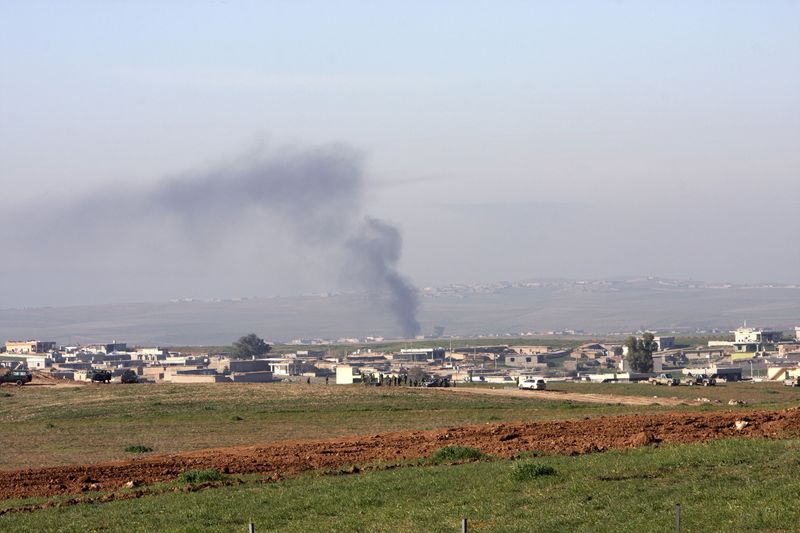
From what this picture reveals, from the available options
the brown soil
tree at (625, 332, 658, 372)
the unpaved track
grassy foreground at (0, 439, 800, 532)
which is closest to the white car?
the unpaved track

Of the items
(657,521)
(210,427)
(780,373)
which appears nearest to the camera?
(657,521)

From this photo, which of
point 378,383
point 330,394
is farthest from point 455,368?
point 330,394

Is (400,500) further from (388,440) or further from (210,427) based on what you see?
(210,427)

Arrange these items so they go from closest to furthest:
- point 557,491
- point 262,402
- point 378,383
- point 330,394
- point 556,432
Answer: point 557,491 → point 556,432 → point 262,402 → point 330,394 → point 378,383

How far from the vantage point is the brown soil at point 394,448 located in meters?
27.4

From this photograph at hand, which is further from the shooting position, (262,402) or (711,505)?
(262,402)

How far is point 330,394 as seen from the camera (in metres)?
72.4

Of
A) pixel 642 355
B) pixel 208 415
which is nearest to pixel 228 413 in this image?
pixel 208 415

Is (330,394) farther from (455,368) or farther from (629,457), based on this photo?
(455,368)

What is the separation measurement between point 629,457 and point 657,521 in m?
7.95

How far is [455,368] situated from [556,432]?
5897 inches

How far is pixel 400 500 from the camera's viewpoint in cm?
2111

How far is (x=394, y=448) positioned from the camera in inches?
1247

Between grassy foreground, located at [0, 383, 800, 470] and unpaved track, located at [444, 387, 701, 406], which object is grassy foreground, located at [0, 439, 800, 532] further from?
unpaved track, located at [444, 387, 701, 406]
